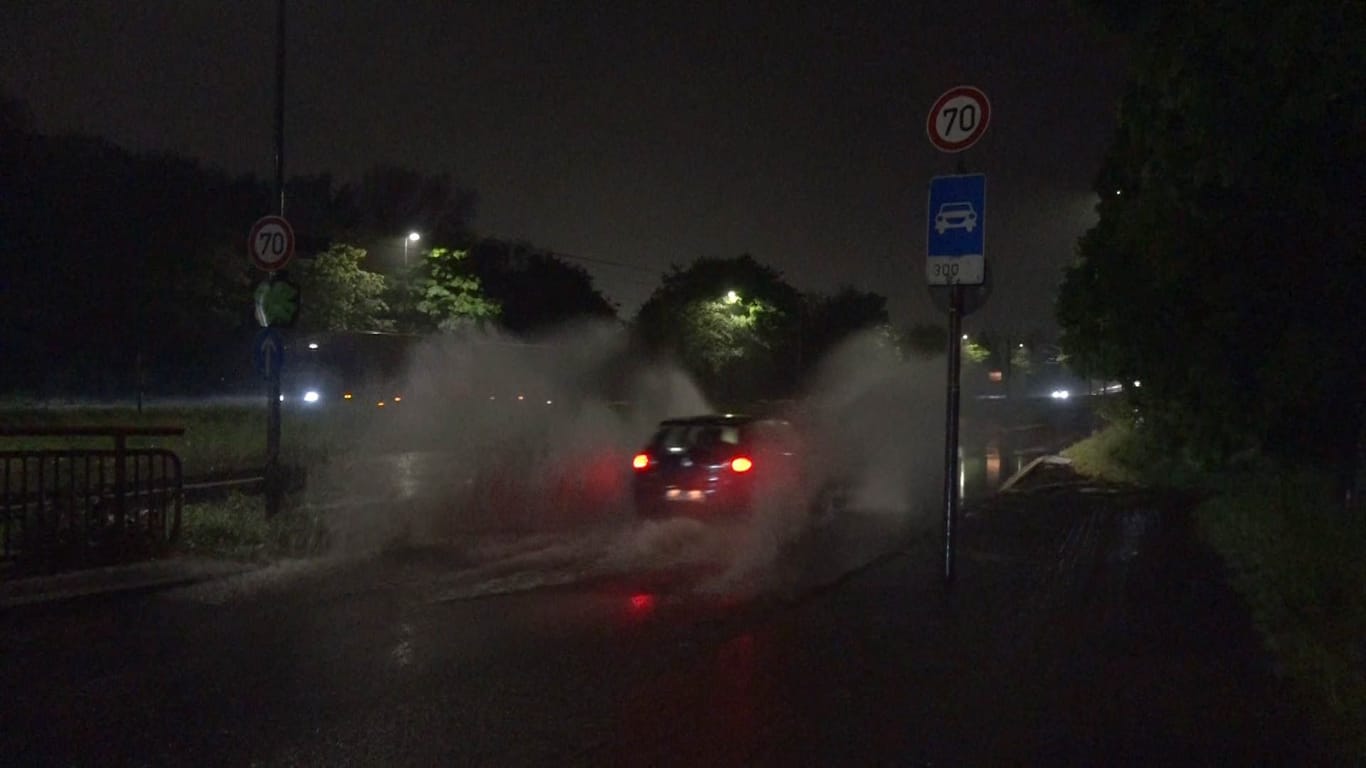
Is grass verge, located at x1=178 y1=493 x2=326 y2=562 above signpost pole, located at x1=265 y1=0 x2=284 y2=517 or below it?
below

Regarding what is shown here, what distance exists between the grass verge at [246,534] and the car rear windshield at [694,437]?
4378 millimetres

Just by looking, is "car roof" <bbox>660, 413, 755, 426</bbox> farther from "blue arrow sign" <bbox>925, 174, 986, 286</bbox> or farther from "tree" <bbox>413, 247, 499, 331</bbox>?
"tree" <bbox>413, 247, 499, 331</bbox>

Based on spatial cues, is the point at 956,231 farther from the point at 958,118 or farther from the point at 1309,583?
the point at 1309,583

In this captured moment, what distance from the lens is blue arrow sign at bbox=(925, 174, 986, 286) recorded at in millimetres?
10594

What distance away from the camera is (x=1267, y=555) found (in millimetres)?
11125

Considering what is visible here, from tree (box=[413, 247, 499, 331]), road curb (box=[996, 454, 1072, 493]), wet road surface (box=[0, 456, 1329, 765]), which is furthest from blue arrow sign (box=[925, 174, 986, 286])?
tree (box=[413, 247, 499, 331])

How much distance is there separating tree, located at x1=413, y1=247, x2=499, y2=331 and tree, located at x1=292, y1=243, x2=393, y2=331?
4.35m

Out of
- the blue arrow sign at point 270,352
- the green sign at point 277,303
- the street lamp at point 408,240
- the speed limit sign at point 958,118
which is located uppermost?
the street lamp at point 408,240

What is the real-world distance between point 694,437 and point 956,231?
19.3 feet

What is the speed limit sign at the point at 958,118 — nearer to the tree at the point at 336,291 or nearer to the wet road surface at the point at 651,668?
the wet road surface at the point at 651,668

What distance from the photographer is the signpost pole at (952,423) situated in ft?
35.5

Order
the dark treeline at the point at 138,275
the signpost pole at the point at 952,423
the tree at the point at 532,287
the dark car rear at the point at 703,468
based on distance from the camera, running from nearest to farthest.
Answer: the signpost pole at the point at 952,423, the dark car rear at the point at 703,468, the dark treeline at the point at 138,275, the tree at the point at 532,287

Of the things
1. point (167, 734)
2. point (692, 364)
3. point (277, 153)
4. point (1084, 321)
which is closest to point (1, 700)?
point (167, 734)

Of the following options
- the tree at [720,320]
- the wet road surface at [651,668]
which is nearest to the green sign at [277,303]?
the wet road surface at [651,668]
